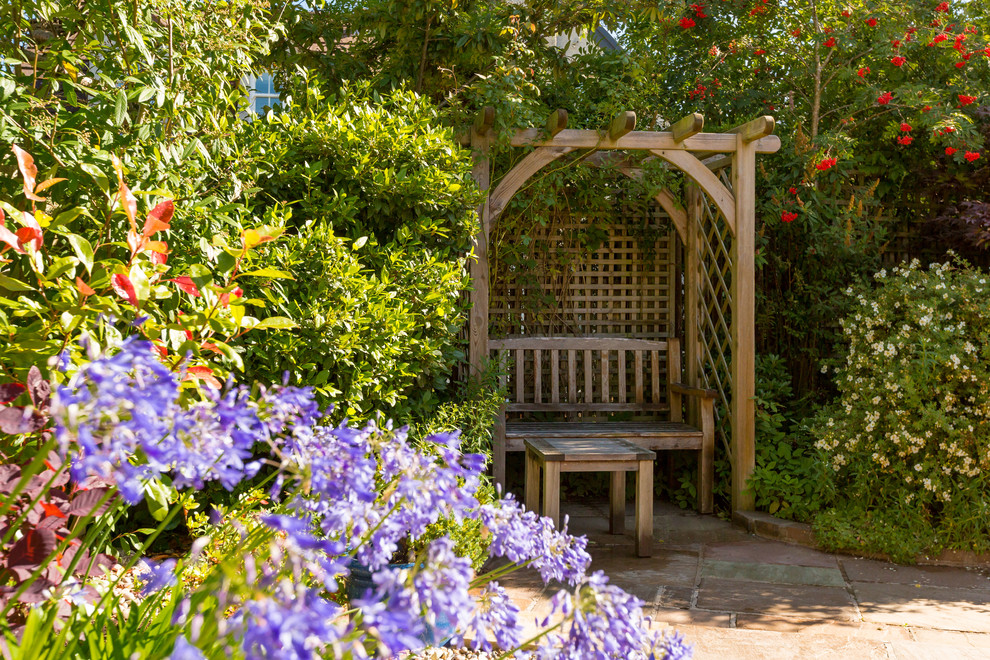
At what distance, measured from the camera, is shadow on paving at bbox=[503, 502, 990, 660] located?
2904 millimetres

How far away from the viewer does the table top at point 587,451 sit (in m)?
4.02

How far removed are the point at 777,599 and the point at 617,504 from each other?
129 cm

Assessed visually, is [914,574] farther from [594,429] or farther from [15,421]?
[15,421]

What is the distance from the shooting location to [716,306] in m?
5.14

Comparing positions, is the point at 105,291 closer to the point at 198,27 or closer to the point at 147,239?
the point at 147,239

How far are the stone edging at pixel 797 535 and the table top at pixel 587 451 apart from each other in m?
0.85

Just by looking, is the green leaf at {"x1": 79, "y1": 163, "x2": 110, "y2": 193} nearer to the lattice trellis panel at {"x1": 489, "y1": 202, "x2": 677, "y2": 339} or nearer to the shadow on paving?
the shadow on paving

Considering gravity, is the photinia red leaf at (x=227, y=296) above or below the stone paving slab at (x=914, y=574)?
above

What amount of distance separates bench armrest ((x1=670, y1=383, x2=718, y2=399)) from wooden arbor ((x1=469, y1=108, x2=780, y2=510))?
A: 0.34 feet

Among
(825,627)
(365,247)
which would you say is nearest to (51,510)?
(365,247)

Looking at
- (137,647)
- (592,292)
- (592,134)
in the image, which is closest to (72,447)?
(137,647)

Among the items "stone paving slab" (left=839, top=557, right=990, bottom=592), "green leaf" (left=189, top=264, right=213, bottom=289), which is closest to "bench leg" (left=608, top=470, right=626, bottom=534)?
"stone paving slab" (left=839, top=557, right=990, bottom=592)

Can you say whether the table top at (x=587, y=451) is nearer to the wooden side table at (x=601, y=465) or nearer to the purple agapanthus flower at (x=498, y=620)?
the wooden side table at (x=601, y=465)

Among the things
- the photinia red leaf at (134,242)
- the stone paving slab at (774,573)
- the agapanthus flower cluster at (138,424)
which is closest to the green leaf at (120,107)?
the photinia red leaf at (134,242)
